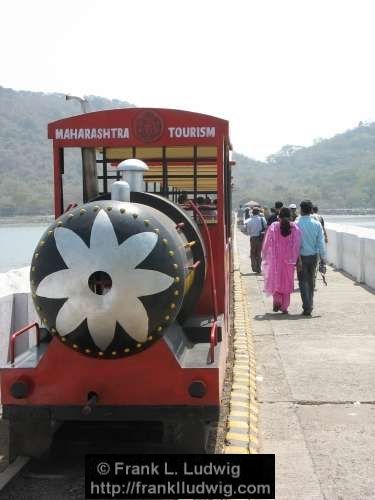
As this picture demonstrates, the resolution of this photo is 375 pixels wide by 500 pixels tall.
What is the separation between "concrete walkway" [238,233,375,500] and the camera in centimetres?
489

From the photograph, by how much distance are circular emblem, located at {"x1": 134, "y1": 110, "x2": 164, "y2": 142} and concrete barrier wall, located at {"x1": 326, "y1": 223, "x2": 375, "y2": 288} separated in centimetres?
903

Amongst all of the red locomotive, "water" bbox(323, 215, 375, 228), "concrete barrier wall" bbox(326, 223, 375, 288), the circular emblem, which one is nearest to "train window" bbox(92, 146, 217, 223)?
the circular emblem

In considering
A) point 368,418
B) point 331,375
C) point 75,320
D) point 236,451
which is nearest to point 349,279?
point 331,375

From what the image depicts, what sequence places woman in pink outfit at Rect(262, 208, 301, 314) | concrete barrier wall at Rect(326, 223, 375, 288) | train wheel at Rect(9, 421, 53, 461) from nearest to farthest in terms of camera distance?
train wheel at Rect(9, 421, 53, 461), woman in pink outfit at Rect(262, 208, 301, 314), concrete barrier wall at Rect(326, 223, 375, 288)

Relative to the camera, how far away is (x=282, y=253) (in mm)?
11086

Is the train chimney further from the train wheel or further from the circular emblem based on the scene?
the train wheel

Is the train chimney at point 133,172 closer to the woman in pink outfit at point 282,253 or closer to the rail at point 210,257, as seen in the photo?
the rail at point 210,257

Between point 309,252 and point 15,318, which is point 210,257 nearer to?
point 15,318

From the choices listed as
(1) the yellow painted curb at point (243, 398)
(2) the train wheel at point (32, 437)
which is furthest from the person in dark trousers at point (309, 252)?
(2) the train wheel at point (32, 437)

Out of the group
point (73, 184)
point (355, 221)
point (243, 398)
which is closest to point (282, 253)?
point (243, 398)

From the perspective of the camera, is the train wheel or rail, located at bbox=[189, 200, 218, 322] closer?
the train wheel

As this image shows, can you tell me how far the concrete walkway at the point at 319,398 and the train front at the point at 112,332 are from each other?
84 cm

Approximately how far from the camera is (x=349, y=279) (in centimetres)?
1625

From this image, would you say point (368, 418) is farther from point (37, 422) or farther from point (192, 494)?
point (37, 422)
